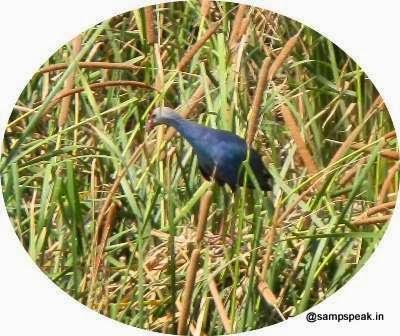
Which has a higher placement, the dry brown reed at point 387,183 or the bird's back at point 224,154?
the bird's back at point 224,154

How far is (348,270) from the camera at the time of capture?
2.29 metres

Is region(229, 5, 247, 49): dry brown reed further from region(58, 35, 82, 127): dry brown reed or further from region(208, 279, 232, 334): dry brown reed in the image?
region(208, 279, 232, 334): dry brown reed

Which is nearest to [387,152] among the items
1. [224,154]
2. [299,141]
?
[299,141]

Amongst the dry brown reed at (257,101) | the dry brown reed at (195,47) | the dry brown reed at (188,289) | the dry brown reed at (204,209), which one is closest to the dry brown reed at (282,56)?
the dry brown reed at (257,101)

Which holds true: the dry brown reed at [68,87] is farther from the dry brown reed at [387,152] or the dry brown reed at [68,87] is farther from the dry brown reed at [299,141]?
the dry brown reed at [387,152]

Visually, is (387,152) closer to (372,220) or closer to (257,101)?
(372,220)

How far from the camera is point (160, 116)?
230cm

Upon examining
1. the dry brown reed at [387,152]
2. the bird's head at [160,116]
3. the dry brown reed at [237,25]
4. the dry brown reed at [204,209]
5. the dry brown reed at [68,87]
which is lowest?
the dry brown reed at [204,209]

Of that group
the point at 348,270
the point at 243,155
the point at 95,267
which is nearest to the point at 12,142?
the point at 95,267

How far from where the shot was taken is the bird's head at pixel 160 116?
2295 millimetres

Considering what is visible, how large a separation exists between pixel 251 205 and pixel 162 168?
0.56ft

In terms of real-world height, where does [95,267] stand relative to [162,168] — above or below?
below

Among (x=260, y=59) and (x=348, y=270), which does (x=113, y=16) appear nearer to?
(x=260, y=59)

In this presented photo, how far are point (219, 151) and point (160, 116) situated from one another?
0.12 meters
